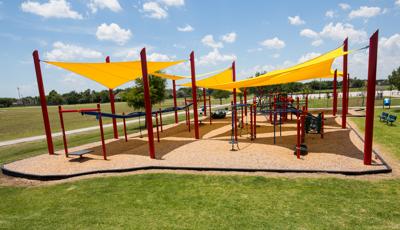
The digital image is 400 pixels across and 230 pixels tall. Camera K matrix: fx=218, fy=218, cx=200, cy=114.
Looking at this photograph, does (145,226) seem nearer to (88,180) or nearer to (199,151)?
(88,180)

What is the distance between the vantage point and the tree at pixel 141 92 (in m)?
18.5

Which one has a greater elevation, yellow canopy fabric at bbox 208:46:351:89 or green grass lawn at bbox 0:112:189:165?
yellow canopy fabric at bbox 208:46:351:89

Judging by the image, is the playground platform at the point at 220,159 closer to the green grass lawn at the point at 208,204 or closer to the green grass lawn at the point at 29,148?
the green grass lawn at the point at 208,204

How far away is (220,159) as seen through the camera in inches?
296

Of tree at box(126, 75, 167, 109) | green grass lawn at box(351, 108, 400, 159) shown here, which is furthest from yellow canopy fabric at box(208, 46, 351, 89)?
tree at box(126, 75, 167, 109)

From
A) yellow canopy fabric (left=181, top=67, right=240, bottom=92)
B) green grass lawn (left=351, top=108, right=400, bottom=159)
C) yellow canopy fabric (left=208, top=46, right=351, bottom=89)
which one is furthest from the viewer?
yellow canopy fabric (left=181, top=67, right=240, bottom=92)

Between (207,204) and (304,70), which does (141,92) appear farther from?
(207,204)

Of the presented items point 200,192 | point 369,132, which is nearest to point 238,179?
point 200,192

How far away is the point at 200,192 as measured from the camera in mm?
5145

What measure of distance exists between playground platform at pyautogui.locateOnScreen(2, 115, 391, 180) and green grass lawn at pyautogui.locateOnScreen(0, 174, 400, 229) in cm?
82

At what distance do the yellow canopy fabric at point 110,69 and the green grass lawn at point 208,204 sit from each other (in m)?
5.04

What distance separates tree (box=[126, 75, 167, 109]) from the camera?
18.5 metres

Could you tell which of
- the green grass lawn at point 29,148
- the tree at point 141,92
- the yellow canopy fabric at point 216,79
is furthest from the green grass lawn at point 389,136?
the tree at point 141,92

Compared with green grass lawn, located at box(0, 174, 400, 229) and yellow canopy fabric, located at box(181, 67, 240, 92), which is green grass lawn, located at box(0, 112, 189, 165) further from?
yellow canopy fabric, located at box(181, 67, 240, 92)
